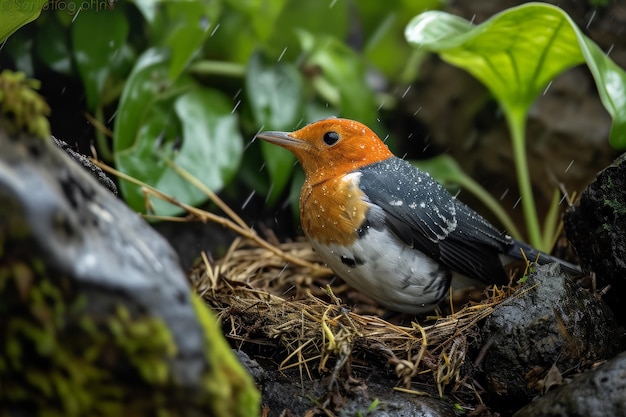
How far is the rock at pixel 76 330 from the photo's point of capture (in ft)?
4.56

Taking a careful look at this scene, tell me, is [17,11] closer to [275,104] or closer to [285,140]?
[285,140]

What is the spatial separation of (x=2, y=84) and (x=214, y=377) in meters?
0.87

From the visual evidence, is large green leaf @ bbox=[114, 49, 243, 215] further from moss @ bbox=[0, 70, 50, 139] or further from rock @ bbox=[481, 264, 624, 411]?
moss @ bbox=[0, 70, 50, 139]

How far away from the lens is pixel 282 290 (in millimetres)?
3668

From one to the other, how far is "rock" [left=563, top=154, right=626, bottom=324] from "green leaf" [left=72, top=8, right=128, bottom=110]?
285cm

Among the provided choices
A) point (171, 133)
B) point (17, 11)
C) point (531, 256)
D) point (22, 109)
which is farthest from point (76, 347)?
point (171, 133)

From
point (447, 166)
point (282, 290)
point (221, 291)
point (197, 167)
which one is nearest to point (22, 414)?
point (221, 291)

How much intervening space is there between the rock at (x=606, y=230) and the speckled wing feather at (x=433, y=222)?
386 mm

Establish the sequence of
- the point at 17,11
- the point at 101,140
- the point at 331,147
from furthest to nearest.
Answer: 1. the point at 101,140
2. the point at 331,147
3. the point at 17,11

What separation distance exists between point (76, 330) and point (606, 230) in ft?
7.29

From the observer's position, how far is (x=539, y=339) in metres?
2.44

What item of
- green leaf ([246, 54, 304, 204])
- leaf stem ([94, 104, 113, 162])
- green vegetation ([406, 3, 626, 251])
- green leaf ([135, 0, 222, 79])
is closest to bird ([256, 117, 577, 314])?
green vegetation ([406, 3, 626, 251])

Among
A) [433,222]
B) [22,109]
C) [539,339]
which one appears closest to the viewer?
[22,109]

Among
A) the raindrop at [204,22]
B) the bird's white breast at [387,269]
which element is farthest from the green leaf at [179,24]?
the bird's white breast at [387,269]
